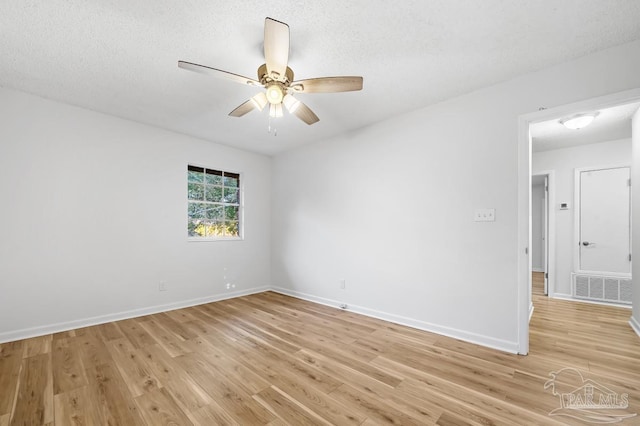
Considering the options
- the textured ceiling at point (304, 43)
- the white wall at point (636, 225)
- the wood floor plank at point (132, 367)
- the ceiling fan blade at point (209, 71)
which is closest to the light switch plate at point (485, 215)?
the textured ceiling at point (304, 43)

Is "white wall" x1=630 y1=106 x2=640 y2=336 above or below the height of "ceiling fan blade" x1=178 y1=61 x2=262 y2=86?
below

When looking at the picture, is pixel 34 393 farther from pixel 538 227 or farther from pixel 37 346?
pixel 538 227

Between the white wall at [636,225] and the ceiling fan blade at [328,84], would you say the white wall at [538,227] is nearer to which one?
the white wall at [636,225]

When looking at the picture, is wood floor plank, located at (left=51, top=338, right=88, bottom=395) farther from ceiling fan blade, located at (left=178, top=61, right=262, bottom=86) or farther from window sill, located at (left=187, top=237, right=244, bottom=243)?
ceiling fan blade, located at (left=178, top=61, right=262, bottom=86)

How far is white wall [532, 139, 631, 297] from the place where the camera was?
4402 millimetres

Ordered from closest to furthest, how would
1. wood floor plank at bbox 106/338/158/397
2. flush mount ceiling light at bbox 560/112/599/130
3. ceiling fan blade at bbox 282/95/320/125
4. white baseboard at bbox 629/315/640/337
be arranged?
Result: 1. wood floor plank at bbox 106/338/158/397
2. ceiling fan blade at bbox 282/95/320/125
3. white baseboard at bbox 629/315/640/337
4. flush mount ceiling light at bbox 560/112/599/130

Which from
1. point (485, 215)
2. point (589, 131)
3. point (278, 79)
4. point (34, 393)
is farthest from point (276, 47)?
point (589, 131)

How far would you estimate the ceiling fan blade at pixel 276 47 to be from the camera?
5.23ft

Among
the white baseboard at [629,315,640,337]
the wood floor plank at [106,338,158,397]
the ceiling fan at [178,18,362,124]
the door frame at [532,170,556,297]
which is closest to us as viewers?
the ceiling fan at [178,18,362,124]

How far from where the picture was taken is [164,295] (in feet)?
12.4

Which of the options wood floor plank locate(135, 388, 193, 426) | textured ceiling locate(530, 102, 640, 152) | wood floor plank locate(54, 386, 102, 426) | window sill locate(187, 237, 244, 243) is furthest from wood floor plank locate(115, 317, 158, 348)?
textured ceiling locate(530, 102, 640, 152)

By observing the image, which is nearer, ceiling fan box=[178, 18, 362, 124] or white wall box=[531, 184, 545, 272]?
ceiling fan box=[178, 18, 362, 124]

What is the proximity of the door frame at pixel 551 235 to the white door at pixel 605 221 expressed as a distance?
13.6 inches

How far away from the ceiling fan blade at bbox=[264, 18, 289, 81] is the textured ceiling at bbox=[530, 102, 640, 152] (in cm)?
320
